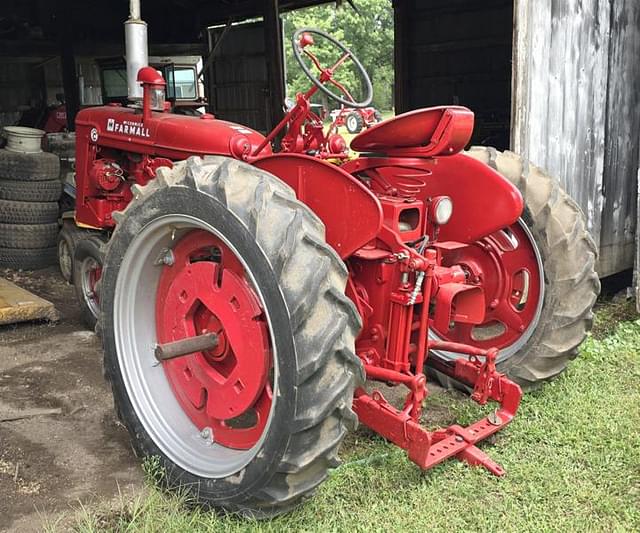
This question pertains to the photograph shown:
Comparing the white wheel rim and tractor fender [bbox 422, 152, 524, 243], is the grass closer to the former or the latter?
the white wheel rim

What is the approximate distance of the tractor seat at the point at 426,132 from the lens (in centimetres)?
264

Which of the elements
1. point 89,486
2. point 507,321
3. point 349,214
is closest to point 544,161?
point 507,321

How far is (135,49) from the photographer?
4883mm

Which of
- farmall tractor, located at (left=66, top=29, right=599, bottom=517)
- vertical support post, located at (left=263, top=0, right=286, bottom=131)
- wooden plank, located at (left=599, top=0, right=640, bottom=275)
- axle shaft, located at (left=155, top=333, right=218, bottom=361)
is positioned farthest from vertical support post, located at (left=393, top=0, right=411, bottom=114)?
axle shaft, located at (left=155, top=333, right=218, bottom=361)

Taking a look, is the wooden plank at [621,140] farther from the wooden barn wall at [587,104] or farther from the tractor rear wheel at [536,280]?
the tractor rear wheel at [536,280]

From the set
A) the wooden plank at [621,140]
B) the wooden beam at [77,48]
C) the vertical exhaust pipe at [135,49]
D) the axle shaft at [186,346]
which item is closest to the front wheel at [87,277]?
the vertical exhaust pipe at [135,49]

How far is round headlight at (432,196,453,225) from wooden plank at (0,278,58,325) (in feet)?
10.3

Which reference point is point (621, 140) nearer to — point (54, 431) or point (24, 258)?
point (54, 431)

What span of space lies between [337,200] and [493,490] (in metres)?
1.27

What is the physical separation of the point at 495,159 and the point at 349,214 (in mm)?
1313

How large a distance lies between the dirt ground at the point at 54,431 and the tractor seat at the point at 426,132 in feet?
5.56

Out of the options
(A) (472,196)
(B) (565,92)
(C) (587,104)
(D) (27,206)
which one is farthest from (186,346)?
(D) (27,206)

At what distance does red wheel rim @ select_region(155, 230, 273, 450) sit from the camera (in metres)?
2.42

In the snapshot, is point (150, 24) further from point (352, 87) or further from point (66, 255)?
point (352, 87)
